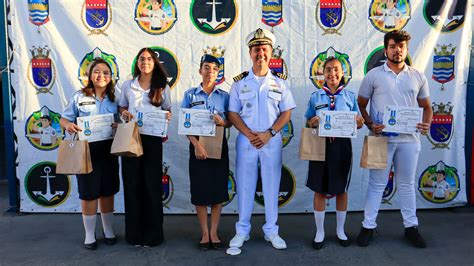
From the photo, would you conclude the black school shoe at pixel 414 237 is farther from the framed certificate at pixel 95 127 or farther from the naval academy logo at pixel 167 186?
the framed certificate at pixel 95 127

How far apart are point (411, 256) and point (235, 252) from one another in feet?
4.86

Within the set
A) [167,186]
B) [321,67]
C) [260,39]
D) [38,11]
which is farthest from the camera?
[167,186]

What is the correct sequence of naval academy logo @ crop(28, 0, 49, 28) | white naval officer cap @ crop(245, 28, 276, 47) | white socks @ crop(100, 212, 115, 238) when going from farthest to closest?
naval academy logo @ crop(28, 0, 49, 28) → white socks @ crop(100, 212, 115, 238) → white naval officer cap @ crop(245, 28, 276, 47)

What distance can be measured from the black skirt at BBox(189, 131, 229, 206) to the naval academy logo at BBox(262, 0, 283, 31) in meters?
1.61

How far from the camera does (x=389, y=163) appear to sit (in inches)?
141

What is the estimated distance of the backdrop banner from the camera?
436 cm

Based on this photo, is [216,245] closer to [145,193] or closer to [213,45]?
[145,193]

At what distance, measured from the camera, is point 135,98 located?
343cm

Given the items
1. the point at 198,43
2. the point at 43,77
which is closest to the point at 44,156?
the point at 43,77

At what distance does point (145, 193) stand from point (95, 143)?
62 centimetres

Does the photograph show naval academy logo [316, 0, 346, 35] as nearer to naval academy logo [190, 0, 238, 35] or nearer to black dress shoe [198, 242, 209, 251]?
naval academy logo [190, 0, 238, 35]

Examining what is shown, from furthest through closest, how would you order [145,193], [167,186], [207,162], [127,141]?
[167,186]
[145,193]
[207,162]
[127,141]

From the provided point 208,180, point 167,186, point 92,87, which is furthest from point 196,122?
point 167,186

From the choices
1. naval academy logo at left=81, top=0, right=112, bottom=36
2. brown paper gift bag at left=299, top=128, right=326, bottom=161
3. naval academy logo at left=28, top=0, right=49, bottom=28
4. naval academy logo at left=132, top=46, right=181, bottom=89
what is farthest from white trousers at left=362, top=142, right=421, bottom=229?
naval academy logo at left=28, top=0, right=49, bottom=28
